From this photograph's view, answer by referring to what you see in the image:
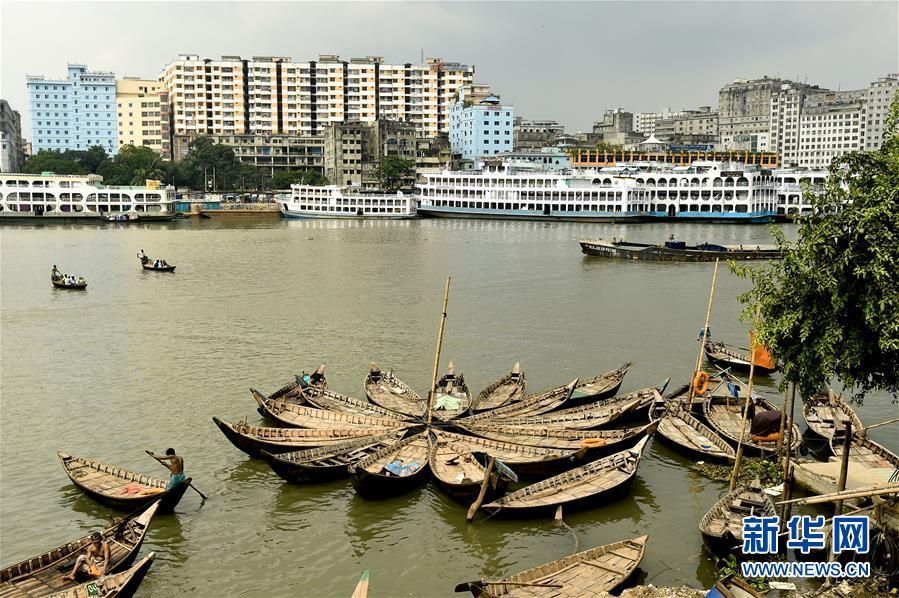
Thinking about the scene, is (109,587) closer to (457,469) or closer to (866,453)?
(457,469)

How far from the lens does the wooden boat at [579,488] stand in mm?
12594

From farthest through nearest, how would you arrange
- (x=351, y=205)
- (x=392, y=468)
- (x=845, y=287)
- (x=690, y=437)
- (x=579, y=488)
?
1. (x=351, y=205)
2. (x=690, y=437)
3. (x=392, y=468)
4. (x=579, y=488)
5. (x=845, y=287)

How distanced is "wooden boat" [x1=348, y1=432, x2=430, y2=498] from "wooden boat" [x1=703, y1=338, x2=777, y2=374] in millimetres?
9964

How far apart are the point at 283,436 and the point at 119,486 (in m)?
3.26

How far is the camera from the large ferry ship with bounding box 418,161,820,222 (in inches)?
3004

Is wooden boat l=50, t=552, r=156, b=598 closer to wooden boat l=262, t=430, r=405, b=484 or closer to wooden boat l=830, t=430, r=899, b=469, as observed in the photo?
wooden boat l=262, t=430, r=405, b=484

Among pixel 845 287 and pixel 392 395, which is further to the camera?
pixel 392 395

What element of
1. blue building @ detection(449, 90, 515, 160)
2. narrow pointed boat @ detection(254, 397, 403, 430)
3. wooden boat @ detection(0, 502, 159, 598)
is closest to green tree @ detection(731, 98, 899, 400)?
narrow pointed boat @ detection(254, 397, 403, 430)

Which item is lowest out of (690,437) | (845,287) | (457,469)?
(457,469)

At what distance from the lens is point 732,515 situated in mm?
11672

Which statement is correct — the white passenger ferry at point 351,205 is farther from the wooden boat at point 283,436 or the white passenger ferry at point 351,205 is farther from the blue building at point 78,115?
the wooden boat at point 283,436

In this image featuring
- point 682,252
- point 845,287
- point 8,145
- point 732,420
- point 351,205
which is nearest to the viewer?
point 845,287

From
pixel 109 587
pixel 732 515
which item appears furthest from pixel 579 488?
pixel 109 587

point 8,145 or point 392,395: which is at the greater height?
point 8,145
